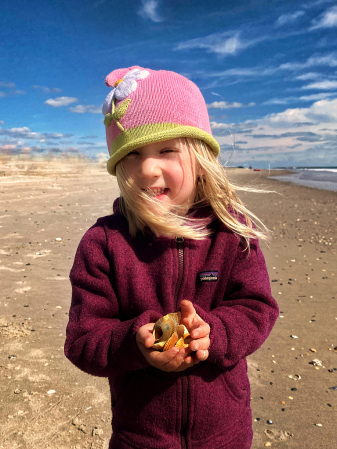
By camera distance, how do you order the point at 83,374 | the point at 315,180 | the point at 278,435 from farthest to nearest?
the point at 315,180 < the point at 83,374 < the point at 278,435

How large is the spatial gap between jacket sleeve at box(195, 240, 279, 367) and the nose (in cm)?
58

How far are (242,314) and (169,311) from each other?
35 centimetres

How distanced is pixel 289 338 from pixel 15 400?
3107mm

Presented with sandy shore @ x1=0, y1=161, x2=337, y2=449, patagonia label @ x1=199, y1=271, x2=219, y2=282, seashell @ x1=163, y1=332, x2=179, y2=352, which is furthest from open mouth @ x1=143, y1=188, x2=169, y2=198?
sandy shore @ x1=0, y1=161, x2=337, y2=449

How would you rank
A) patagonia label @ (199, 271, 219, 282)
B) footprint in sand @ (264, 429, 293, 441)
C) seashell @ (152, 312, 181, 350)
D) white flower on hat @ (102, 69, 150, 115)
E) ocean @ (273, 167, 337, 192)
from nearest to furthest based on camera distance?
seashell @ (152, 312, 181, 350) → patagonia label @ (199, 271, 219, 282) → white flower on hat @ (102, 69, 150, 115) → footprint in sand @ (264, 429, 293, 441) → ocean @ (273, 167, 337, 192)

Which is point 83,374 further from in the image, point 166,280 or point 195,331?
point 195,331

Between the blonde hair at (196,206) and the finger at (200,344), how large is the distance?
21.3 inches

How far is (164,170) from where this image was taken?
6.11ft

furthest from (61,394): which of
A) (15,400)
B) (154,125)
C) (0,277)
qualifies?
(0,277)

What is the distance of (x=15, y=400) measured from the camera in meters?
3.36

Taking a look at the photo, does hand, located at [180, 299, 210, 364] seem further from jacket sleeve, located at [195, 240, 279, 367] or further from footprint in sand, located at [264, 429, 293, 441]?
footprint in sand, located at [264, 429, 293, 441]

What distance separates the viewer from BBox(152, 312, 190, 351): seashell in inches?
56.7

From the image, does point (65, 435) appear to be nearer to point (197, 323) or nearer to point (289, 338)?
point (197, 323)

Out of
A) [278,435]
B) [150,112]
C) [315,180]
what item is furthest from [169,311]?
[315,180]
